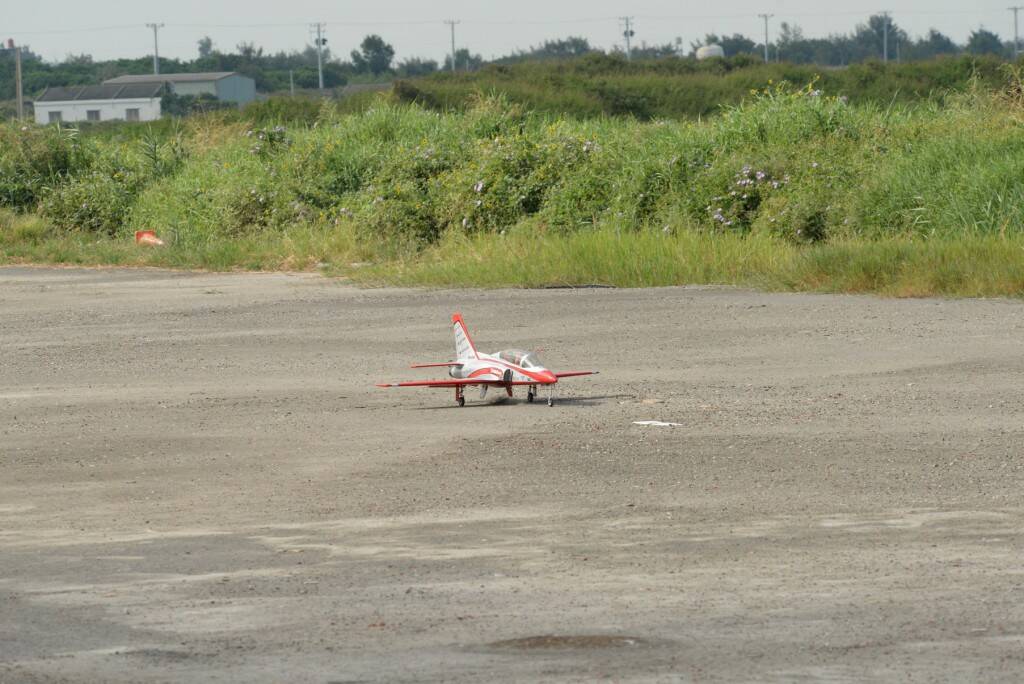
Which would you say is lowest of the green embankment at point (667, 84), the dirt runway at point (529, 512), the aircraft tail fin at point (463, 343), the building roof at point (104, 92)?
the dirt runway at point (529, 512)

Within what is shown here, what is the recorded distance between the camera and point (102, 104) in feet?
358

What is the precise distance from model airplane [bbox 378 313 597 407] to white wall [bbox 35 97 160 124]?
323ft

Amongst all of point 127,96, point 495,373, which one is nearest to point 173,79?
point 127,96

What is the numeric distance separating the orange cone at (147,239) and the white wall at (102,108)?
80.0m

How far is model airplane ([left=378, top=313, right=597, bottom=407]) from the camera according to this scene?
32.0ft

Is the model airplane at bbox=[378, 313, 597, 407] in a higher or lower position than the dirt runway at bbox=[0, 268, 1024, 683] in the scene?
higher

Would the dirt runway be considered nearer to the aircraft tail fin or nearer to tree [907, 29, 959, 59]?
the aircraft tail fin

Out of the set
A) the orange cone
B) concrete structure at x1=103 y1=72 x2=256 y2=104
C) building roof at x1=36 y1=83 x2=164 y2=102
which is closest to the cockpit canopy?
the orange cone

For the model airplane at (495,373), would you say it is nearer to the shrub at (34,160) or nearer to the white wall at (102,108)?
the shrub at (34,160)

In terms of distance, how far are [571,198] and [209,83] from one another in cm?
9921

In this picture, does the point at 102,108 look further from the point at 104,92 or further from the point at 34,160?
the point at 34,160

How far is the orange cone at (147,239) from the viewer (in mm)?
26609

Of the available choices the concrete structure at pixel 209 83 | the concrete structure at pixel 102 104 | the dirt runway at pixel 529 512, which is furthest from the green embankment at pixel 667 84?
the concrete structure at pixel 209 83

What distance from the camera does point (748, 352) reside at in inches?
500
